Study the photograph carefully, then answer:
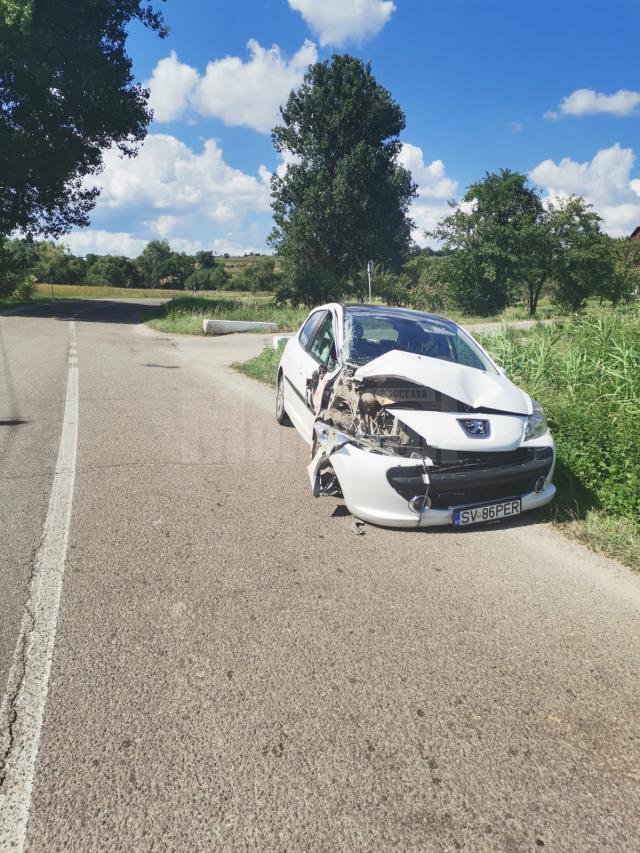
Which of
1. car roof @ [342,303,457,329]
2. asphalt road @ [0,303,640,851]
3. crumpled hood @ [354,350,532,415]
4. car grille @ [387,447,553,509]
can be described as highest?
car roof @ [342,303,457,329]

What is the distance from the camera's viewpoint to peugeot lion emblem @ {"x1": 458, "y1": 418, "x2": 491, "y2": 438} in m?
3.98

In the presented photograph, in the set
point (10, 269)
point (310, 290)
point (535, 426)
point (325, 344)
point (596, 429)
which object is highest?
point (10, 269)

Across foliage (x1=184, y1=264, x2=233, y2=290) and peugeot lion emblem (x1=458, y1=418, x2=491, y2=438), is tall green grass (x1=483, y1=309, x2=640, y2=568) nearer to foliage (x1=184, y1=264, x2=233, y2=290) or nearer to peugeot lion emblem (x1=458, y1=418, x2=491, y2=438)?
peugeot lion emblem (x1=458, y1=418, x2=491, y2=438)

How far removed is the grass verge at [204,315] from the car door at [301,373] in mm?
14721

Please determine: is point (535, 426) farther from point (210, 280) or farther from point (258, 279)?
point (210, 280)

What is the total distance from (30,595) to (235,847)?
1.99m

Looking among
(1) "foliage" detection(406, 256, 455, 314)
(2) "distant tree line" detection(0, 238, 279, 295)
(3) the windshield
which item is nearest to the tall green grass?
(3) the windshield

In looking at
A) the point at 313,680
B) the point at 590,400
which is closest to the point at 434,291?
the point at 590,400

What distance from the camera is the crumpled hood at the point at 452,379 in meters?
→ 4.31

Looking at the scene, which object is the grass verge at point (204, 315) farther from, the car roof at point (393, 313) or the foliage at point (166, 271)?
the foliage at point (166, 271)

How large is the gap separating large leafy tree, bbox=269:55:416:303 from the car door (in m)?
29.6

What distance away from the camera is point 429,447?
3.88 meters

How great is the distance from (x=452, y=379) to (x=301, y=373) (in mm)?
1907

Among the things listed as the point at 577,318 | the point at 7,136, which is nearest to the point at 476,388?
the point at 577,318
